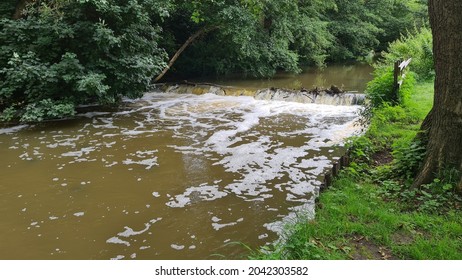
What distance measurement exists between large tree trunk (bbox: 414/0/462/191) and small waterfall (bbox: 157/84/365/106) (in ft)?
31.0

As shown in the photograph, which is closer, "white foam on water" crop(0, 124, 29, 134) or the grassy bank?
the grassy bank

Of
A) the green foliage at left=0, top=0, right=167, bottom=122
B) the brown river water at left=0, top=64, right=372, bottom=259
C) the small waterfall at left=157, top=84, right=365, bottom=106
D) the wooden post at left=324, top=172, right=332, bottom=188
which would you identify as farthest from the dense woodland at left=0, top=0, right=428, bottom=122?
the wooden post at left=324, top=172, right=332, bottom=188

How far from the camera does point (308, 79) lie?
71.4 feet

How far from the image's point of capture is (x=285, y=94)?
15602 mm

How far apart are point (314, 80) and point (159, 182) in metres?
15.9

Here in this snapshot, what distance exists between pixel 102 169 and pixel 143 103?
7.46m

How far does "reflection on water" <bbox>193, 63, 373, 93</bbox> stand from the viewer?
19.4 meters

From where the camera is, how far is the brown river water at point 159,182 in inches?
208

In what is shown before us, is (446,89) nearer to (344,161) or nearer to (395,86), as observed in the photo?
(344,161)

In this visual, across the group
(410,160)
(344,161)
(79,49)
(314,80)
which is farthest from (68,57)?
(314,80)

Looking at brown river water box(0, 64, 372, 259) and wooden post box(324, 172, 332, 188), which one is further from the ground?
wooden post box(324, 172, 332, 188)

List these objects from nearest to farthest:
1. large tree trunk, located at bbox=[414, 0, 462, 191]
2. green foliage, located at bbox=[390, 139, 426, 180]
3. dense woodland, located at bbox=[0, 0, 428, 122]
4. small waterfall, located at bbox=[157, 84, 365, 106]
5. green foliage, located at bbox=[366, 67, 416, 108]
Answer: large tree trunk, located at bbox=[414, 0, 462, 191]
green foliage, located at bbox=[390, 139, 426, 180]
green foliage, located at bbox=[366, 67, 416, 108]
dense woodland, located at bbox=[0, 0, 428, 122]
small waterfall, located at bbox=[157, 84, 365, 106]

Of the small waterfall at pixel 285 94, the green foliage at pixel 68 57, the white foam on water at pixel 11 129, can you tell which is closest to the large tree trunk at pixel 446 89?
the green foliage at pixel 68 57

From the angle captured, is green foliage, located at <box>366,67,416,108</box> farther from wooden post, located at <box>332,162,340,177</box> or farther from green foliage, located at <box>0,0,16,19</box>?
green foliage, located at <box>0,0,16,19</box>
